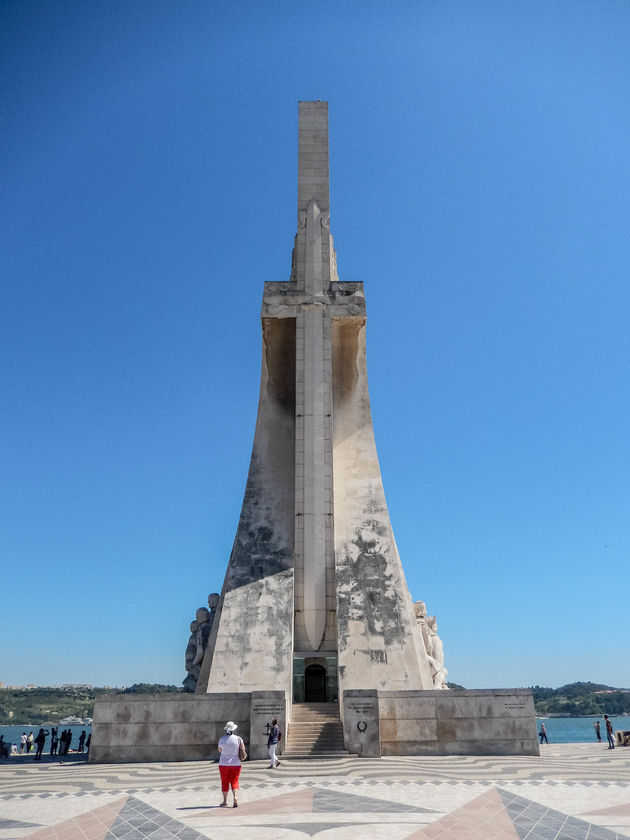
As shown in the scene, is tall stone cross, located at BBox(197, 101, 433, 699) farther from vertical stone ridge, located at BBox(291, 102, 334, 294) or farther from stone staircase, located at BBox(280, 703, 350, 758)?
stone staircase, located at BBox(280, 703, 350, 758)

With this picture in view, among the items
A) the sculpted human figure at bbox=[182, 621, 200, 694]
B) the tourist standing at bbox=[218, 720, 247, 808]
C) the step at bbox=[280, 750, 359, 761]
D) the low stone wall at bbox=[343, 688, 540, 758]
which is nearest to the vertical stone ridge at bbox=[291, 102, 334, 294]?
the sculpted human figure at bbox=[182, 621, 200, 694]

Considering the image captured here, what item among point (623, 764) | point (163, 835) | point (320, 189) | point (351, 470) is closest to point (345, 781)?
point (163, 835)

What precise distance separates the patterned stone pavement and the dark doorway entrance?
4.74m

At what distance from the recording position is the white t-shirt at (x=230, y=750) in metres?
6.25

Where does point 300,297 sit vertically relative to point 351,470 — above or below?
above

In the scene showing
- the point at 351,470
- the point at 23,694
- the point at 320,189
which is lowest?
the point at 23,694

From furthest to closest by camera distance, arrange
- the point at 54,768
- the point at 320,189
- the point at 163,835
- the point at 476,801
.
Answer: the point at 320,189, the point at 54,768, the point at 476,801, the point at 163,835

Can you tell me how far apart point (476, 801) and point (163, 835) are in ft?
10.3

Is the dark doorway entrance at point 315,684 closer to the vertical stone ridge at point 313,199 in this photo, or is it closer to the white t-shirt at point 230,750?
the white t-shirt at point 230,750

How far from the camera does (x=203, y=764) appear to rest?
992cm

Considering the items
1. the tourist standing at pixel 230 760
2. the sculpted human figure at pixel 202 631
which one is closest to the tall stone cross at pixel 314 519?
the sculpted human figure at pixel 202 631

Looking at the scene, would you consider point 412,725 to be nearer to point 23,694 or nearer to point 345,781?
point 345,781

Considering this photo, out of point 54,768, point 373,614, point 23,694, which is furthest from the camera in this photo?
point 23,694

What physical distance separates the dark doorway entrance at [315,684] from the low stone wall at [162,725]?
3619 mm
